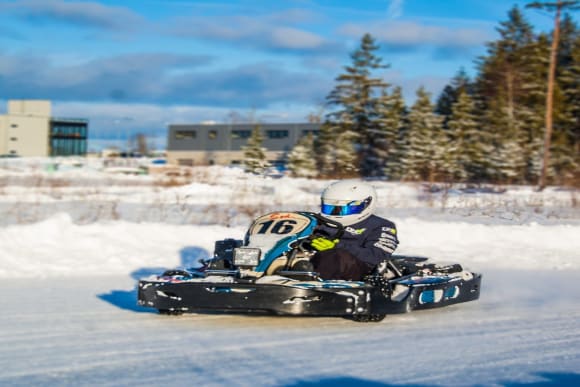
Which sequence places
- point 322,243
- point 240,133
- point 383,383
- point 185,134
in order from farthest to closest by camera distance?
point 185,134, point 240,133, point 322,243, point 383,383

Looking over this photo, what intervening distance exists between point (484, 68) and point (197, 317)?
5429 cm

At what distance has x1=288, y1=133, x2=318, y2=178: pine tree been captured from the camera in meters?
25.6

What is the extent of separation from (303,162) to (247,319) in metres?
21.5

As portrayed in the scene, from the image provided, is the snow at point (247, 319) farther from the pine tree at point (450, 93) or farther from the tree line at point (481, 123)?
the pine tree at point (450, 93)

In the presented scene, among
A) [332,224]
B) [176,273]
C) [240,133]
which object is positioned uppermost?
[240,133]

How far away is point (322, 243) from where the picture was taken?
7820 millimetres

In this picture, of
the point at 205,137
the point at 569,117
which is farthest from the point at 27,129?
the point at 569,117

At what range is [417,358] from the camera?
233 inches

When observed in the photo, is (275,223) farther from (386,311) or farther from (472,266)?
(472,266)

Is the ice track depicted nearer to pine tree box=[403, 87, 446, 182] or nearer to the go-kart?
the go-kart

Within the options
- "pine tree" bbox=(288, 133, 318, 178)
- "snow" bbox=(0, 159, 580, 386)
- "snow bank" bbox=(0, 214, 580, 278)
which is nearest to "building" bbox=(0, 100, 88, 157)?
"pine tree" bbox=(288, 133, 318, 178)

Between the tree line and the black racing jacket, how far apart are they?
29896 millimetres

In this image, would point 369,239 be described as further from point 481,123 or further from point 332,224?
point 481,123

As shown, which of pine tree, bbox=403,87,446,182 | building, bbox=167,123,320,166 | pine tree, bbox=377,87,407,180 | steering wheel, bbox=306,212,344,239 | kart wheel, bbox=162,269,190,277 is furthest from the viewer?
building, bbox=167,123,320,166
